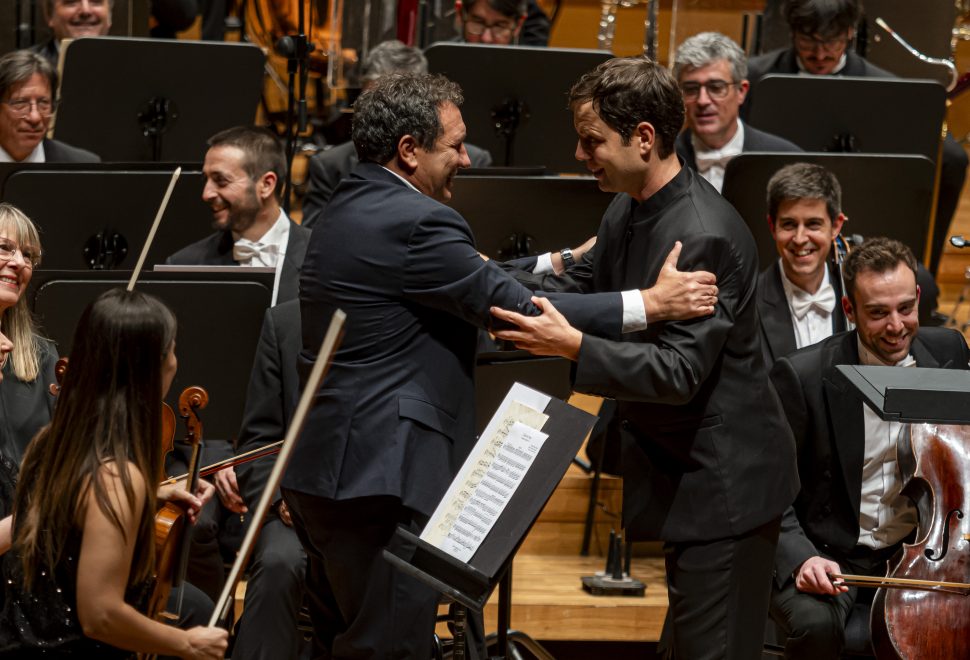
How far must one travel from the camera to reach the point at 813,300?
3920 mm

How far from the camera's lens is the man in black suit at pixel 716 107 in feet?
14.9

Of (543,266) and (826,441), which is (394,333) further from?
(826,441)

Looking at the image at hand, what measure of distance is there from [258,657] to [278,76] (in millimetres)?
3438

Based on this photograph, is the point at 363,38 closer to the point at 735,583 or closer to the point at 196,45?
the point at 196,45

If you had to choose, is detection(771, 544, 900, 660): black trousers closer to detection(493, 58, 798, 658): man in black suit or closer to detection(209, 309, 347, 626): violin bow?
detection(493, 58, 798, 658): man in black suit

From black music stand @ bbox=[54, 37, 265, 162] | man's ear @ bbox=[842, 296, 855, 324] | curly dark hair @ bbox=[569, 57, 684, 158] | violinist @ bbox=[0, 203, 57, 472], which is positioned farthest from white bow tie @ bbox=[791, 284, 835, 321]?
violinist @ bbox=[0, 203, 57, 472]

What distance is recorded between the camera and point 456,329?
2.60 metres

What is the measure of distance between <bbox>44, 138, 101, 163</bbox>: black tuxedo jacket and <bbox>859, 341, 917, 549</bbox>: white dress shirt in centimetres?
262

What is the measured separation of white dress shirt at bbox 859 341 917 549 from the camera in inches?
130

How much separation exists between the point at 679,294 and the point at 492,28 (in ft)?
9.65

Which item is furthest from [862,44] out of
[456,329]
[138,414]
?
[138,414]

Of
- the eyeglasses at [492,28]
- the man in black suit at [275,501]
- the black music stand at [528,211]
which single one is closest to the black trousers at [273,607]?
the man in black suit at [275,501]

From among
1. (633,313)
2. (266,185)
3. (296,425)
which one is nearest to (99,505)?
(296,425)

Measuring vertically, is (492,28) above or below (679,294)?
above
